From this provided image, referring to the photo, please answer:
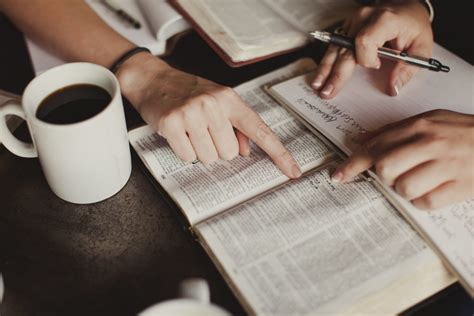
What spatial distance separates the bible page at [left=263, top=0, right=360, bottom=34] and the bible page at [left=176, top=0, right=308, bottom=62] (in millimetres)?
19

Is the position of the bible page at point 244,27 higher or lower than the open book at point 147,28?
higher

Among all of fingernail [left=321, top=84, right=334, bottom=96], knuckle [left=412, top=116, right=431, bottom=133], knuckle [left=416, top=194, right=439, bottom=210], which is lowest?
fingernail [left=321, top=84, right=334, bottom=96]

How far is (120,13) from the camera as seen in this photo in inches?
43.9

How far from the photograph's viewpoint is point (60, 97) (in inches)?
28.3

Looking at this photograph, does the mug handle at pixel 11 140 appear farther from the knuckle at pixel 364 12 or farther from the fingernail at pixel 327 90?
the knuckle at pixel 364 12

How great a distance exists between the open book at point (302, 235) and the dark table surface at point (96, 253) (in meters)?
0.04

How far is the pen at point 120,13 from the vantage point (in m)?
1.09

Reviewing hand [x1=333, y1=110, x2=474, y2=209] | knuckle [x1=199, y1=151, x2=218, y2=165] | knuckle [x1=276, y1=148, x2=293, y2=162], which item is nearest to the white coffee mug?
knuckle [x1=199, y1=151, x2=218, y2=165]

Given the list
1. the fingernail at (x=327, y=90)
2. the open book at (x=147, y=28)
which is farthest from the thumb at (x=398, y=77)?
the open book at (x=147, y=28)

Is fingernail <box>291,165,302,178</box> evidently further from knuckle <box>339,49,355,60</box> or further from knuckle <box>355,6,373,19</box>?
knuckle <box>355,6,373,19</box>

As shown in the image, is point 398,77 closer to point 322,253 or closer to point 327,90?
point 327,90

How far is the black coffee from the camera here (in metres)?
0.70

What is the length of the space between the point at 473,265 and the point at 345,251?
172 millimetres

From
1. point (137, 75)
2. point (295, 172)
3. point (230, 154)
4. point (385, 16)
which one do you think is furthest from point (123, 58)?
point (385, 16)
